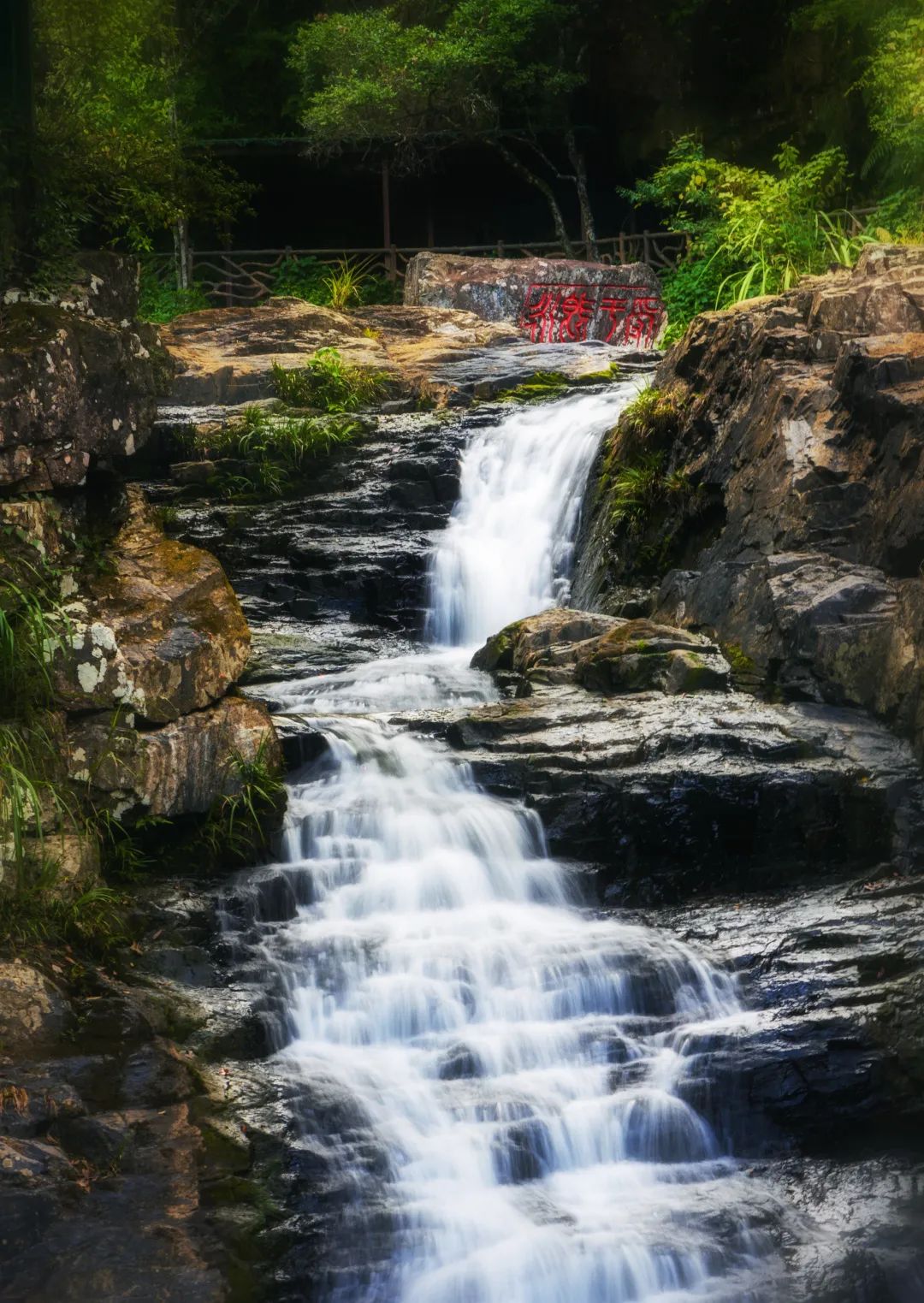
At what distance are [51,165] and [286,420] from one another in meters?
6.06

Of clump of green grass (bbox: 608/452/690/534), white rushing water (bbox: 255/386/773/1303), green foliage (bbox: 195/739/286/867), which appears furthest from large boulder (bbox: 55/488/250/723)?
clump of green grass (bbox: 608/452/690/534)

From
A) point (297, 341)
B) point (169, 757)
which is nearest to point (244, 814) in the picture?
point (169, 757)

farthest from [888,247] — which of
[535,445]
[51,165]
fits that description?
[51,165]

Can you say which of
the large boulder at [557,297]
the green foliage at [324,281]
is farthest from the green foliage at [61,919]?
the green foliage at [324,281]

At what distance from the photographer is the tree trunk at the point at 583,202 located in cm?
2216

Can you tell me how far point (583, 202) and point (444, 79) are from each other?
320 cm

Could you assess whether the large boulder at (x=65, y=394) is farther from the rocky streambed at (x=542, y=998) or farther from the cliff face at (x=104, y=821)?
the rocky streambed at (x=542, y=998)

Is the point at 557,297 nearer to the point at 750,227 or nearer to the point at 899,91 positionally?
the point at 750,227

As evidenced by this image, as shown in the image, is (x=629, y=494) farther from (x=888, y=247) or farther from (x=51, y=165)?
(x=51, y=165)

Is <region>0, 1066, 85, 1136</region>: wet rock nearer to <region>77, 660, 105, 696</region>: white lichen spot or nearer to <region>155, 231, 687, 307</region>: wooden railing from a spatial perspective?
<region>77, 660, 105, 696</region>: white lichen spot

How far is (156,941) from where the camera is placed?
5.97 m

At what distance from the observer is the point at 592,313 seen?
1875 cm

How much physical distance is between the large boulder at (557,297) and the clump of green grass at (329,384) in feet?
14.3

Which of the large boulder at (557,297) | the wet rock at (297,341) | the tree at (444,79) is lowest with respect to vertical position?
the wet rock at (297,341)
